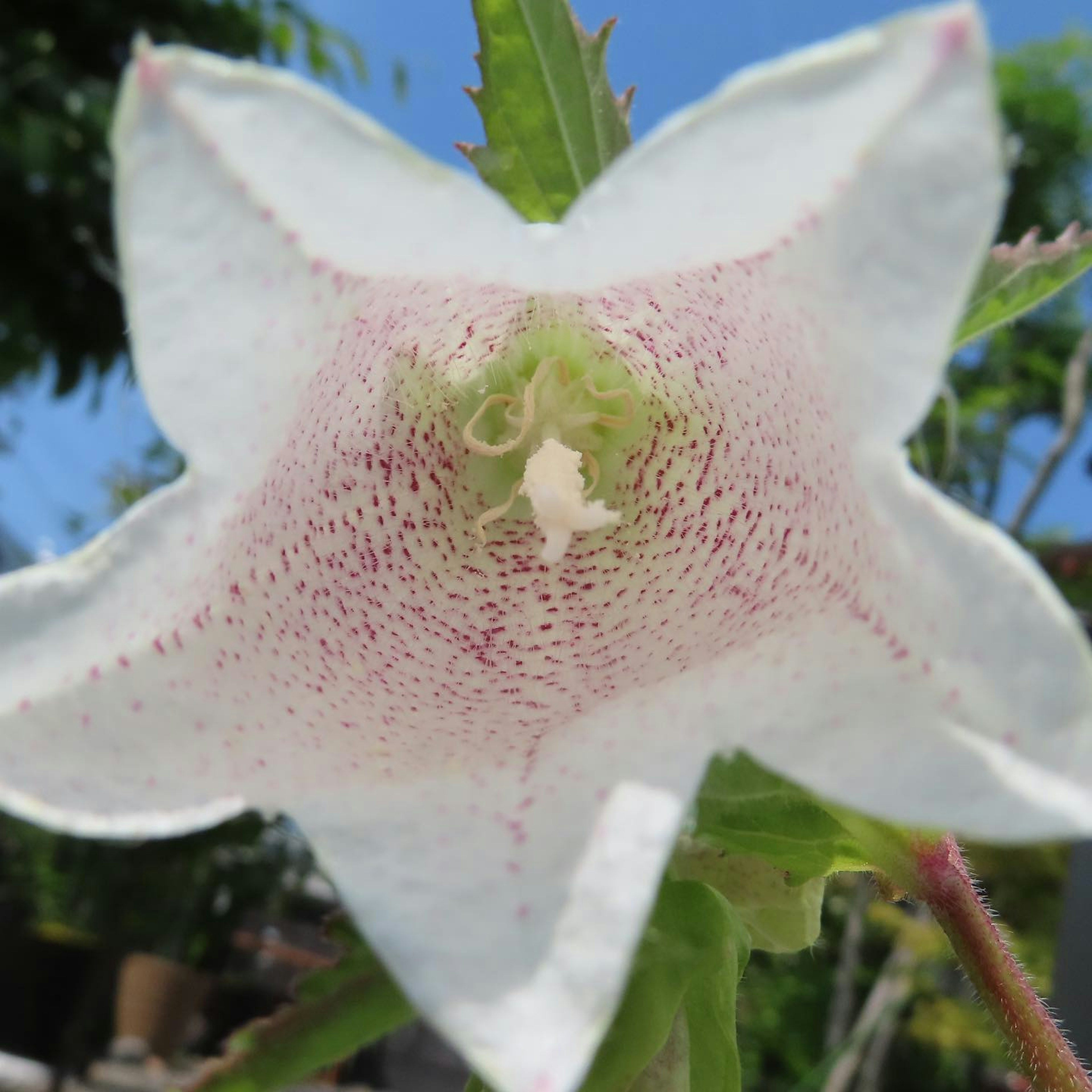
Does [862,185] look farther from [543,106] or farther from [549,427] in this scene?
[549,427]

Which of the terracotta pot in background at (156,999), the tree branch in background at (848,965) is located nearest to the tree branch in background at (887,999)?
the tree branch in background at (848,965)

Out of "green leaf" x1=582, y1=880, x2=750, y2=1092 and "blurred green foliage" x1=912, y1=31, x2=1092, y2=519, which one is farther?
"blurred green foliage" x1=912, y1=31, x2=1092, y2=519

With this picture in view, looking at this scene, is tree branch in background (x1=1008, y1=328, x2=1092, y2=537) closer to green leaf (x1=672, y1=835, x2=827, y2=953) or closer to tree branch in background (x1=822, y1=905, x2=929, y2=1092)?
tree branch in background (x1=822, y1=905, x2=929, y2=1092)

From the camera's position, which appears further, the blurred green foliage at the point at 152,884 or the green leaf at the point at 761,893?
the blurred green foliage at the point at 152,884

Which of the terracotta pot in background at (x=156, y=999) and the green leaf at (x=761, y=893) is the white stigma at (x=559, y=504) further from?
the terracotta pot in background at (x=156, y=999)

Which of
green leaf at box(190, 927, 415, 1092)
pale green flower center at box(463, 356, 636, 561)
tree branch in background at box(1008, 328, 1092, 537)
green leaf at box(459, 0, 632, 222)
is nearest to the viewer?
green leaf at box(190, 927, 415, 1092)

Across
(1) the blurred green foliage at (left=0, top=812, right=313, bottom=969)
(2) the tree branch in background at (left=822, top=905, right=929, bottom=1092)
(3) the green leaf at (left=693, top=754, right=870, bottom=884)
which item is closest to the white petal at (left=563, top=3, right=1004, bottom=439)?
(3) the green leaf at (left=693, top=754, right=870, bottom=884)

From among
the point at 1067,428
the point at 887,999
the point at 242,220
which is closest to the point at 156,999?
the point at 887,999
